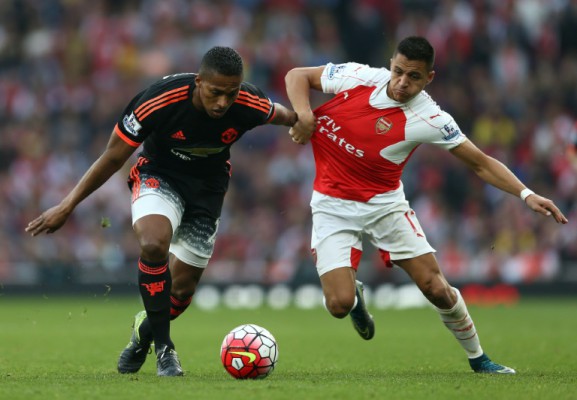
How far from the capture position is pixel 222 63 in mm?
7645

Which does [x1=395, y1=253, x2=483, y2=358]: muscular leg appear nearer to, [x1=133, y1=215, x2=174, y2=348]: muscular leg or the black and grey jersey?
the black and grey jersey

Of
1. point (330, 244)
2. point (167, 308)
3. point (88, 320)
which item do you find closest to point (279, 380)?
point (167, 308)

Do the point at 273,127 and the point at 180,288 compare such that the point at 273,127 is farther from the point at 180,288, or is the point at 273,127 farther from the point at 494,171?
the point at 494,171

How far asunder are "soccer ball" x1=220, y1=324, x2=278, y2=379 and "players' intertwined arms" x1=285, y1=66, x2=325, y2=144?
5.75 ft

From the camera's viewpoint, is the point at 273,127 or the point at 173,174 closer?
the point at 173,174

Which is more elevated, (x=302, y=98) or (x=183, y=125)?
(x=302, y=98)

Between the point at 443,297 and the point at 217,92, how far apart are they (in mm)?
2371

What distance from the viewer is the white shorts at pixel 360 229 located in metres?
8.70

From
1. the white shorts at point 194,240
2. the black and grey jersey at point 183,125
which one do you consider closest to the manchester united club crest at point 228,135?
the black and grey jersey at point 183,125

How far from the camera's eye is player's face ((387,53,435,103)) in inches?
325

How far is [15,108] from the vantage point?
875 inches

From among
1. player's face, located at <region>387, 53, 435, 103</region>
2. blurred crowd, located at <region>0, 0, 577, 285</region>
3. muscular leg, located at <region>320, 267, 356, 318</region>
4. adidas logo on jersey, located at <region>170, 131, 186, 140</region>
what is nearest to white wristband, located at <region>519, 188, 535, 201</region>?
player's face, located at <region>387, 53, 435, 103</region>

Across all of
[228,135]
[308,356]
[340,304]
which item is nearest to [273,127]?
[308,356]

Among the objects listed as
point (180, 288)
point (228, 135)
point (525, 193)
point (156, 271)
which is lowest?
point (180, 288)
